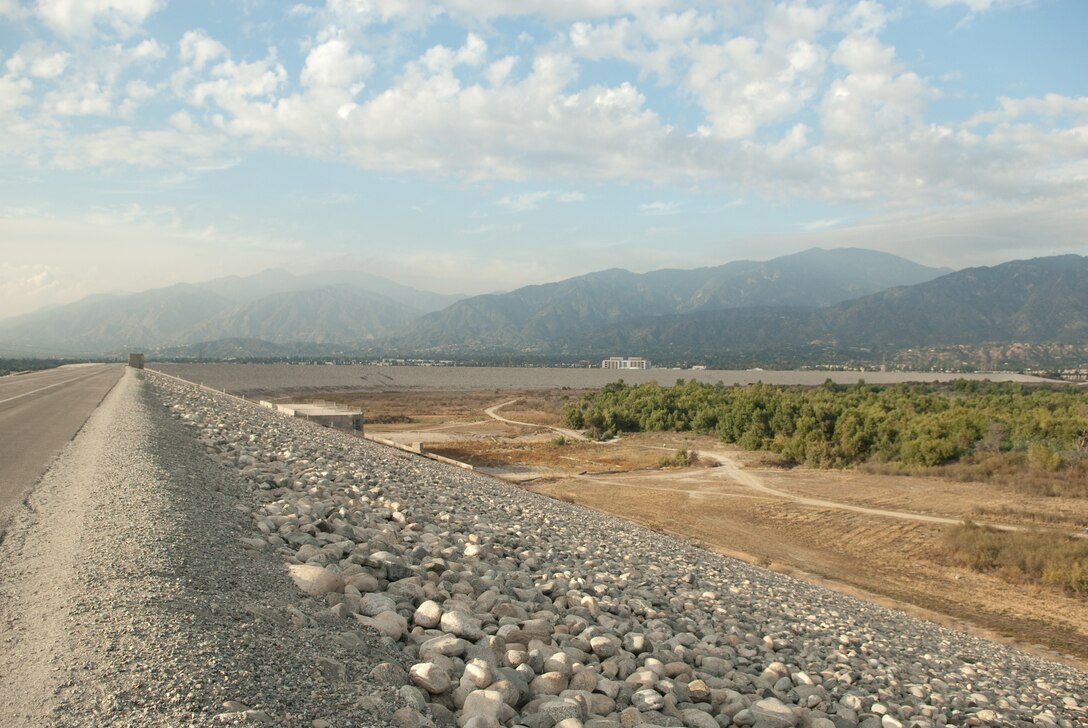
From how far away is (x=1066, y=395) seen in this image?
180 feet

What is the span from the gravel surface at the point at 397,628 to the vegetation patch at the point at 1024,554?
23.3 ft

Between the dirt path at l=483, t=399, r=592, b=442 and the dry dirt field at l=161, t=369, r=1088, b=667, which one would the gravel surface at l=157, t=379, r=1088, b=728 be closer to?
the dry dirt field at l=161, t=369, r=1088, b=667

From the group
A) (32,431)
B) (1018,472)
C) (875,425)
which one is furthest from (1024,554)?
(32,431)

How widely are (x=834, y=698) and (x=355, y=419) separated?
30430mm

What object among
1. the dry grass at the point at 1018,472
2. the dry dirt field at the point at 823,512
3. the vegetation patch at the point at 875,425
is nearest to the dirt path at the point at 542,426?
the vegetation patch at the point at 875,425

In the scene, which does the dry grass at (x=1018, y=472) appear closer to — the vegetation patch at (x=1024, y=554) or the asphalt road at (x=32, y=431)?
the vegetation patch at (x=1024, y=554)

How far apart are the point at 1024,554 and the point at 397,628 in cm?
1925

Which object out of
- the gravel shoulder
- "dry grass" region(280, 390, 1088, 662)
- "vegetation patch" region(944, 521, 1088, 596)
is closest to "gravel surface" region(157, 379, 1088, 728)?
the gravel shoulder

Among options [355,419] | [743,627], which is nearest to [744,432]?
[355,419]

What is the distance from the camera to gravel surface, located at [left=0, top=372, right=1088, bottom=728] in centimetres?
387

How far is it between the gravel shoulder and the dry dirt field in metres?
13.3

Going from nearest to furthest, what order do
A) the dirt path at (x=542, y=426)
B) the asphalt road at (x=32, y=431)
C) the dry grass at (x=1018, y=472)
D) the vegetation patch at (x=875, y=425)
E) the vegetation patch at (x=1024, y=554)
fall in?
the asphalt road at (x=32, y=431) < the vegetation patch at (x=1024, y=554) < the dry grass at (x=1018, y=472) < the vegetation patch at (x=875, y=425) < the dirt path at (x=542, y=426)

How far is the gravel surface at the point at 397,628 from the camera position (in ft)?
12.7

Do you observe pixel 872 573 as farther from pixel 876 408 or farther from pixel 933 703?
pixel 876 408
